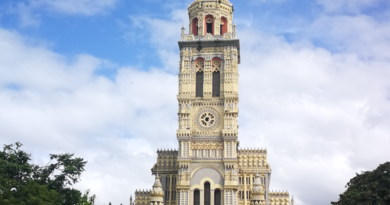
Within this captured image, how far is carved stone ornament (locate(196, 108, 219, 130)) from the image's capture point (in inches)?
2270

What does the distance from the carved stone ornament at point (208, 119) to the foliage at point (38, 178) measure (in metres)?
15.7

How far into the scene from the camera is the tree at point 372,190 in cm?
3775

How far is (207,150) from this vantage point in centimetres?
5644

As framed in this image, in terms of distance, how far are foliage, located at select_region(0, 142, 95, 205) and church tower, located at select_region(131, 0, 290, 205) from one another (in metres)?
11.0

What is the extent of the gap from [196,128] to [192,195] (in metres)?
7.89

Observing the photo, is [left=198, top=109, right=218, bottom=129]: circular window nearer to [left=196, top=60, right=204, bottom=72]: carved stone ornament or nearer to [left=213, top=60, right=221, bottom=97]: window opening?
[left=213, top=60, right=221, bottom=97]: window opening

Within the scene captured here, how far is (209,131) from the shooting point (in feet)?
188

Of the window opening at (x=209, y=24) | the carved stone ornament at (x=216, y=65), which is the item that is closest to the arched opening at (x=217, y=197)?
the carved stone ornament at (x=216, y=65)

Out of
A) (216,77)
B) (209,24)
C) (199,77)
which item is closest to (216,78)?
(216,77)

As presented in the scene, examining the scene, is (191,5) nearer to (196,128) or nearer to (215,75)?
(215,75)

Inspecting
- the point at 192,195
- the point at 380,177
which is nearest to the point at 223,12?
the point at 192,195

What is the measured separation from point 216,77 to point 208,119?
219 inches

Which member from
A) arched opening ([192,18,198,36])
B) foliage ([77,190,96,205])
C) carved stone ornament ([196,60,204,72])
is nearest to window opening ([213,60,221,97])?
carved stone ornament ([196,60,204,72])

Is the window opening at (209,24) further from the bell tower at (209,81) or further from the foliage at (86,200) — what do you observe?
the foliage at (86,200)
